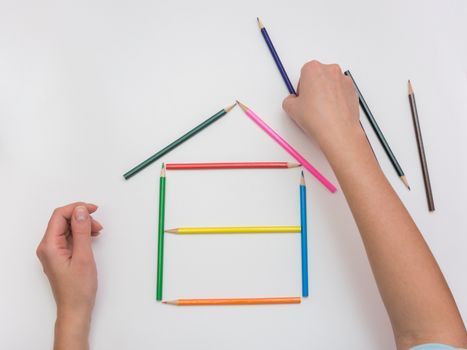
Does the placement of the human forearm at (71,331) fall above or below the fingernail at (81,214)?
below

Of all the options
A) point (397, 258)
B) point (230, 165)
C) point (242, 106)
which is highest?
point (242, 106)

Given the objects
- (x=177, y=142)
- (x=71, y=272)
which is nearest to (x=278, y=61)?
(x=177, y=142)

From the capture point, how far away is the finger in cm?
59

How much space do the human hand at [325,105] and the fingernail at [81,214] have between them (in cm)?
36

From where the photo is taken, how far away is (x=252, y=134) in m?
0.67

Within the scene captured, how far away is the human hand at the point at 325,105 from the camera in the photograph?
24.0 inches

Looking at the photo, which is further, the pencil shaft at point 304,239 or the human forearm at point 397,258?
the pencil shaft at point 304,239

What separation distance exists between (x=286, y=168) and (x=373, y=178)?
0.14 metres

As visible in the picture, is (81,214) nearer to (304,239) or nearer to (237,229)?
(237,229)

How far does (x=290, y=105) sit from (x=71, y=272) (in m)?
0.42

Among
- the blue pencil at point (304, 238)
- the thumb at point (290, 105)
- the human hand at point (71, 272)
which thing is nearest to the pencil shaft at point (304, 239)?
the blue pencil at point (304, 238)

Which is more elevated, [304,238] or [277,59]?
[277,59]

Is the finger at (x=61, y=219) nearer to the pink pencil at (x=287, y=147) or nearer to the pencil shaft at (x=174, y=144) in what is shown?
the pencil shaft at (x=174, y=144)

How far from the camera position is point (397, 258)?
0.52 metres
